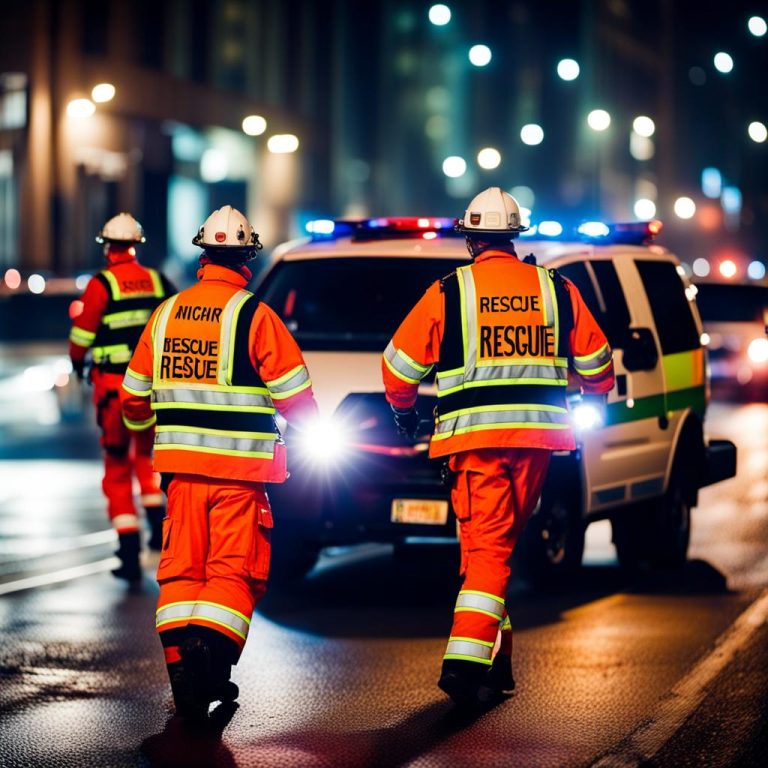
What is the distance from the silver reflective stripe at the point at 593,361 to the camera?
7551mm

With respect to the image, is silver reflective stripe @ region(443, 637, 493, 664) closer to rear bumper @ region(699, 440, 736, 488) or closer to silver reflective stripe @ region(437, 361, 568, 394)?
silver reflective stripe @ region(437, 361, 568, 394)

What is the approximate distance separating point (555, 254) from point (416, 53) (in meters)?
71.4

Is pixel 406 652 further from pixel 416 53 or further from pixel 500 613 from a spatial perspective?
pixel 416 53

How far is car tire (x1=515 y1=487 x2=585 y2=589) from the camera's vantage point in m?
9.70

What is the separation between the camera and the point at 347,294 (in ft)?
34.4

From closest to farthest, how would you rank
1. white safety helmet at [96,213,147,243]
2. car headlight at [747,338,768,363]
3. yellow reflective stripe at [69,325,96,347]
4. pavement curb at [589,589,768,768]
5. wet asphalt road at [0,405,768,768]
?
pavement curb at [589,589,768,768] → wet asphalt road at [0,405,768,768] → yellow reflective stripe at [69,325,96,347] → white safety helmet at [96,213,147,243] → car headlight at [747,338,768,363]

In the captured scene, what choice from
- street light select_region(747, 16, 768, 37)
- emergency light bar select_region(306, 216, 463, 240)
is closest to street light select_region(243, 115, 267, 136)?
street light select_region(747, 16, 768, 37)

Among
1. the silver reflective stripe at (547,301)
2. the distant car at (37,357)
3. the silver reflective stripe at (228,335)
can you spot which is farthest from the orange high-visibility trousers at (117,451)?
the distant car at (37,357)

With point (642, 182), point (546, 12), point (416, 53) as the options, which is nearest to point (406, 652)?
point (416, 53)

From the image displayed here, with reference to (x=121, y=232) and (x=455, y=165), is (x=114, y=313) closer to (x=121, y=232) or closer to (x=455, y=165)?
(x=121, y=232)

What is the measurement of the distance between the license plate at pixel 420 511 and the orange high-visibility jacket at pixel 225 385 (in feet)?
6.70

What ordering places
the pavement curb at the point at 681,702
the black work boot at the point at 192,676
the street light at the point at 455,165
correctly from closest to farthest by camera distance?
the pavement curb at the point at 681,702
the black work boot at the point at 192,676
the street light at the point at 455,165

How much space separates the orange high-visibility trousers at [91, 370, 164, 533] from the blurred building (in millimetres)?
10196

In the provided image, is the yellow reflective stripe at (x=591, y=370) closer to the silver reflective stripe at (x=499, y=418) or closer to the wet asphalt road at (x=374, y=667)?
the silver reflective stripe at (x=499, y=418)
